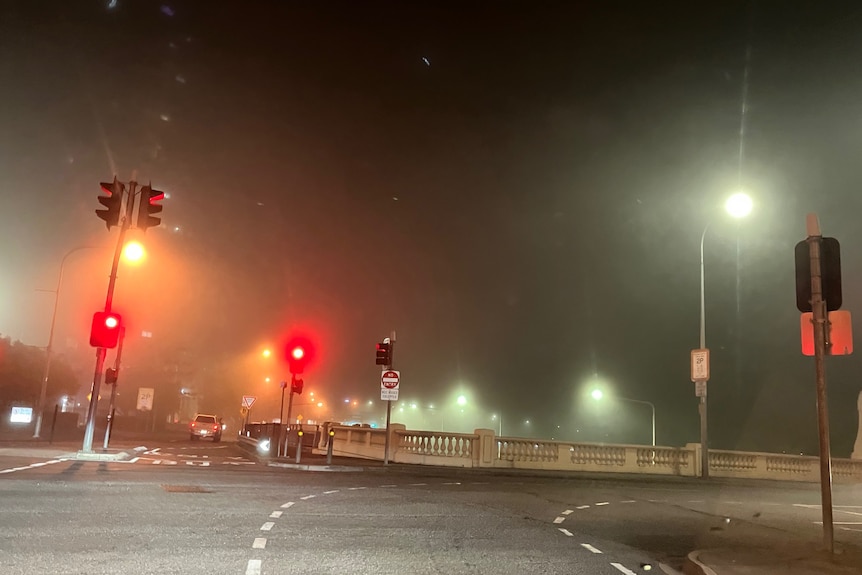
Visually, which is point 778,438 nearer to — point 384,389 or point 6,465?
point 384,389

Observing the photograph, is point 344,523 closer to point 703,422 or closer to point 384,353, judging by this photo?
point 384,353

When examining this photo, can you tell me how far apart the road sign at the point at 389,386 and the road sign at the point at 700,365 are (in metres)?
11.3

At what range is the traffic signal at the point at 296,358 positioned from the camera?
22.9 meters

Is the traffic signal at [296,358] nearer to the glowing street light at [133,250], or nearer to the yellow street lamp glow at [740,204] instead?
the glowing street light at [133,250]

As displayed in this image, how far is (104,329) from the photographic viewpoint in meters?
19.7

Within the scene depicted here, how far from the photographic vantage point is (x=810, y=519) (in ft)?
44.5

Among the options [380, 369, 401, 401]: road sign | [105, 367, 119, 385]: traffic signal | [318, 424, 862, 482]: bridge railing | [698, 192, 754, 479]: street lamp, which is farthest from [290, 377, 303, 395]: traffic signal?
[698, 192, 754, 479]: street lamp

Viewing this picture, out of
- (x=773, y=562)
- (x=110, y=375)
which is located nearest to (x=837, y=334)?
(x=773, y=562)

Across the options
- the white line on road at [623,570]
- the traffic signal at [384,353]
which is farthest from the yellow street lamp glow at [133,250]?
the white line on road at [623,570]

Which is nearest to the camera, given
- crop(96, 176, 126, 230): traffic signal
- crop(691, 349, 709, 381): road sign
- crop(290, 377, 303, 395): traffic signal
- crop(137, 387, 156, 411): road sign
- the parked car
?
crop(96, 176, 126, 230): traffic signal

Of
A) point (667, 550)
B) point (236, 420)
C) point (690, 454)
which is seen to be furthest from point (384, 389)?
point (236, 420)

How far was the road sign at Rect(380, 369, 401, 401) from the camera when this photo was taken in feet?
77.5

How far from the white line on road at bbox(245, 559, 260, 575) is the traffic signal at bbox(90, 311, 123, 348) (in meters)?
14.3

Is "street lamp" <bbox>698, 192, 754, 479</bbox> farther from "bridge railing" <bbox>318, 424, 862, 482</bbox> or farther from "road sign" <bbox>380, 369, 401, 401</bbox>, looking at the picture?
"road sign" <bbox>380, 369, 401, 401</bbox>
